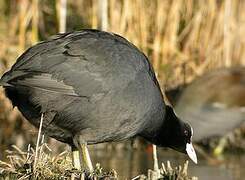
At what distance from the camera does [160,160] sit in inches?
332

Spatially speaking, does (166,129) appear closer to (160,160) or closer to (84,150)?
(84,150)

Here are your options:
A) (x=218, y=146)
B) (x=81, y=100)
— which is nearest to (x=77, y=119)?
(x=81, y=100)

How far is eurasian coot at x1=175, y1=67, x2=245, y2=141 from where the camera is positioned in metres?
8.95

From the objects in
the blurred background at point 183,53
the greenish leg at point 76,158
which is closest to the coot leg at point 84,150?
the greenish leg at point 76,158

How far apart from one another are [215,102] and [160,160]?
3.59ft

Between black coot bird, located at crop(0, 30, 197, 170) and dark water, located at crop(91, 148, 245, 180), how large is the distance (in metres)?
1.56

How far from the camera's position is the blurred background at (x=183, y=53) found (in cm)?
888

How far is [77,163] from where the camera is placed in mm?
6008

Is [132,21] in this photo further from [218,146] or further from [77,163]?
[77,163]

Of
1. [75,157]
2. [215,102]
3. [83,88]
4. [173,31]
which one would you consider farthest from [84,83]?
[173,31]

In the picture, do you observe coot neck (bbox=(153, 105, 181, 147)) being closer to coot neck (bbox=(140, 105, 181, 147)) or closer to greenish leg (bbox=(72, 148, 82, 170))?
coot neck (bbox=(140, 105, 181, 147))

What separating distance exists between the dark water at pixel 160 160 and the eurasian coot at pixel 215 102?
1.24ft

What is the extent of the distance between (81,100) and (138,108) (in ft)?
1.37

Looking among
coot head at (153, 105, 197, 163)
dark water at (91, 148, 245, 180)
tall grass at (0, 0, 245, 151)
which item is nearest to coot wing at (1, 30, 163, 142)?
coot head at (153, 105, 197, 163)
